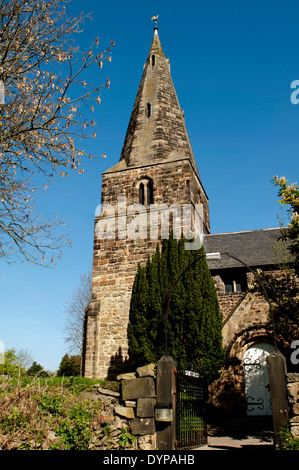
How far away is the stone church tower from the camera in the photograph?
16750mm

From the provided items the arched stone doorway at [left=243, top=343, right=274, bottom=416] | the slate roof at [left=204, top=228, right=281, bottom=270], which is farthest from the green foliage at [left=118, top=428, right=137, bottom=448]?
the slate roof at [left=204, top=228, right=281, bottom=270]

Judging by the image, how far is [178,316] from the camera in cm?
1348

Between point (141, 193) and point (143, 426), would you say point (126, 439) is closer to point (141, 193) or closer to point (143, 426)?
point (143, 426)

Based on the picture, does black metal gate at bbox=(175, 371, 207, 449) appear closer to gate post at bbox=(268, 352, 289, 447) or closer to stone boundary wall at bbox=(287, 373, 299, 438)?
gate post at bbox=(268, 352, 289, 447)

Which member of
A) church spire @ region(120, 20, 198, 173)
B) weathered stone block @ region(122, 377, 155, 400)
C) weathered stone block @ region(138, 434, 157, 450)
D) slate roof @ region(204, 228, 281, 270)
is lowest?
weathered stone block @ region(138, 434, 157, 450)

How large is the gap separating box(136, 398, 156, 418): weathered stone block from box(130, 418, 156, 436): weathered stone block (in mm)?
75

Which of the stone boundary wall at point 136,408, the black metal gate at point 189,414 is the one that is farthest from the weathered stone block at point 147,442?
the black metal gate at point 189,414

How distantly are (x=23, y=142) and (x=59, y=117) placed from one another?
89 centimetres

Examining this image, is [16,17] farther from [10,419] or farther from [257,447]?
[257,447]

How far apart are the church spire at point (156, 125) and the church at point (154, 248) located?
0.18ft

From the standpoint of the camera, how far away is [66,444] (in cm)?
647

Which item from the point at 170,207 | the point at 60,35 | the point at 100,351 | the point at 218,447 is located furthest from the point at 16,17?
the point at 100,351

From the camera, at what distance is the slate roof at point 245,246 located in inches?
677

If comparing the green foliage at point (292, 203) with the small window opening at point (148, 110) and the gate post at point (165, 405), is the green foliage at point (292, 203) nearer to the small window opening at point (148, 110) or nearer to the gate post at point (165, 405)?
the gate post at point (165, 405)
